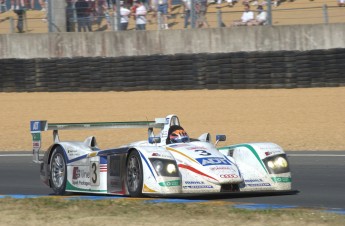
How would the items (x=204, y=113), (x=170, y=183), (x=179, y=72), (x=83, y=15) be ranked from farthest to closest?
(x=83, y=15) → (x=179, y=72) → (x=204, y=113) → (x=170, y=183)

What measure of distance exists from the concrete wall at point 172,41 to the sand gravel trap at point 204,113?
1512 mm

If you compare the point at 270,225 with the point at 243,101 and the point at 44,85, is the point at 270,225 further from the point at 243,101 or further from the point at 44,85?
the point at 44,85

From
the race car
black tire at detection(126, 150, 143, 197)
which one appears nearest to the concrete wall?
the race car

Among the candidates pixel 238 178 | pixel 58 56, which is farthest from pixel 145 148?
pixel 58 56

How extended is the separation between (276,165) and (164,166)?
1317 mm

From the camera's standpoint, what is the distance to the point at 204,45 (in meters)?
22.3

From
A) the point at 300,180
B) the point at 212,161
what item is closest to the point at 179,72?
the point at 300,180

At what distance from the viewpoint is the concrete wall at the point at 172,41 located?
2138cm

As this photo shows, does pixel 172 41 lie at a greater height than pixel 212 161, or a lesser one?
Answer: greater

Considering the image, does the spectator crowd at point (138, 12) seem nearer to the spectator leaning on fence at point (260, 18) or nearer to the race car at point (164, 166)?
the spectator leaning on fence at point (260, 18)

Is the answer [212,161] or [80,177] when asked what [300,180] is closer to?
[212,161]

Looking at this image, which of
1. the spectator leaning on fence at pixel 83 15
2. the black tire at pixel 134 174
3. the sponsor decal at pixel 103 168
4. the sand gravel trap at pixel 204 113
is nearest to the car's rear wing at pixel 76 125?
the sponsor decal at pixel 103 168

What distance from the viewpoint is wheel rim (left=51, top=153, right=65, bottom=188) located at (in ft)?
34.3

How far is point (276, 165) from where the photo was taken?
947cm
